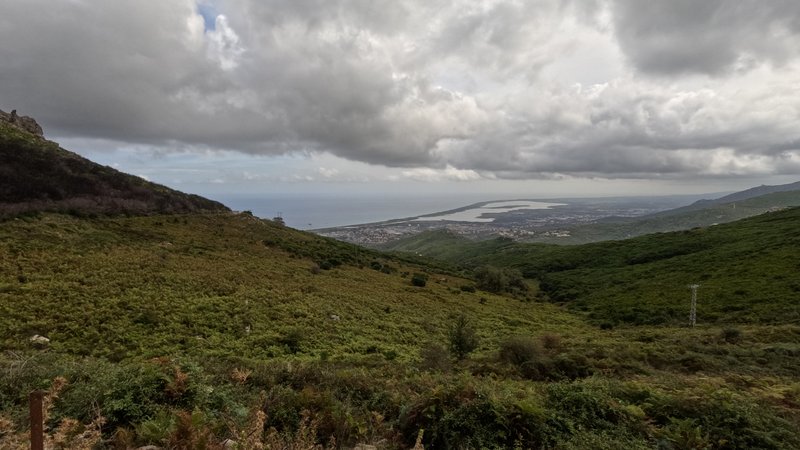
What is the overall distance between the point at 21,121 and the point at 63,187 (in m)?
41.7

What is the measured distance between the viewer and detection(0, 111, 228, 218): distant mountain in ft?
109

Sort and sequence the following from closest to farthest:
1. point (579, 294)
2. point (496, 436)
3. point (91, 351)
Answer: point (496, 436)
point (91, 351)
point (579, 294)

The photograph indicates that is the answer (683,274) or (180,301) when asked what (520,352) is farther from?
(683,274)

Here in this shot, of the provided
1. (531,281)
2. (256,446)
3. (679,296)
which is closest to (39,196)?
(256,446)

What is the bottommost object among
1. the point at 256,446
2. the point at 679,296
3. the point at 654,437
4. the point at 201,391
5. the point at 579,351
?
the point at 679,296

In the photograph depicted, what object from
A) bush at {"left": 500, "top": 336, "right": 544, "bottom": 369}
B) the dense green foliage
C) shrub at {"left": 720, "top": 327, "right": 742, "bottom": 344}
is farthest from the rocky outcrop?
shrub at {"left": 720, "top": 327, "right": 742, "bottom": 344}

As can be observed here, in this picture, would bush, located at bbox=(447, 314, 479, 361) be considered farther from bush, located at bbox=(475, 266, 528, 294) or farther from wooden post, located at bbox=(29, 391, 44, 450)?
bush, located at bbox=(475, 266, 528, 294)

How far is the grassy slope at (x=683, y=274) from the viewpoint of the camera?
38.0 meters

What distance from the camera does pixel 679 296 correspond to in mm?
46438

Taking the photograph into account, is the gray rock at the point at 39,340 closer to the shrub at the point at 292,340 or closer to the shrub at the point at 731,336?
the shrub at the point at 292,340

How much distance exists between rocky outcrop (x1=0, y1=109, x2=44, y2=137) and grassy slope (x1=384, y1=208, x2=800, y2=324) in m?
96.3

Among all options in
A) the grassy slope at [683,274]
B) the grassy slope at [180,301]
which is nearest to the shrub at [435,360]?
the grassy slope at [180,301]

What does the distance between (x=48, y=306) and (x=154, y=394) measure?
15.1 meters

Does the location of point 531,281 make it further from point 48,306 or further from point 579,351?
point 48,306
